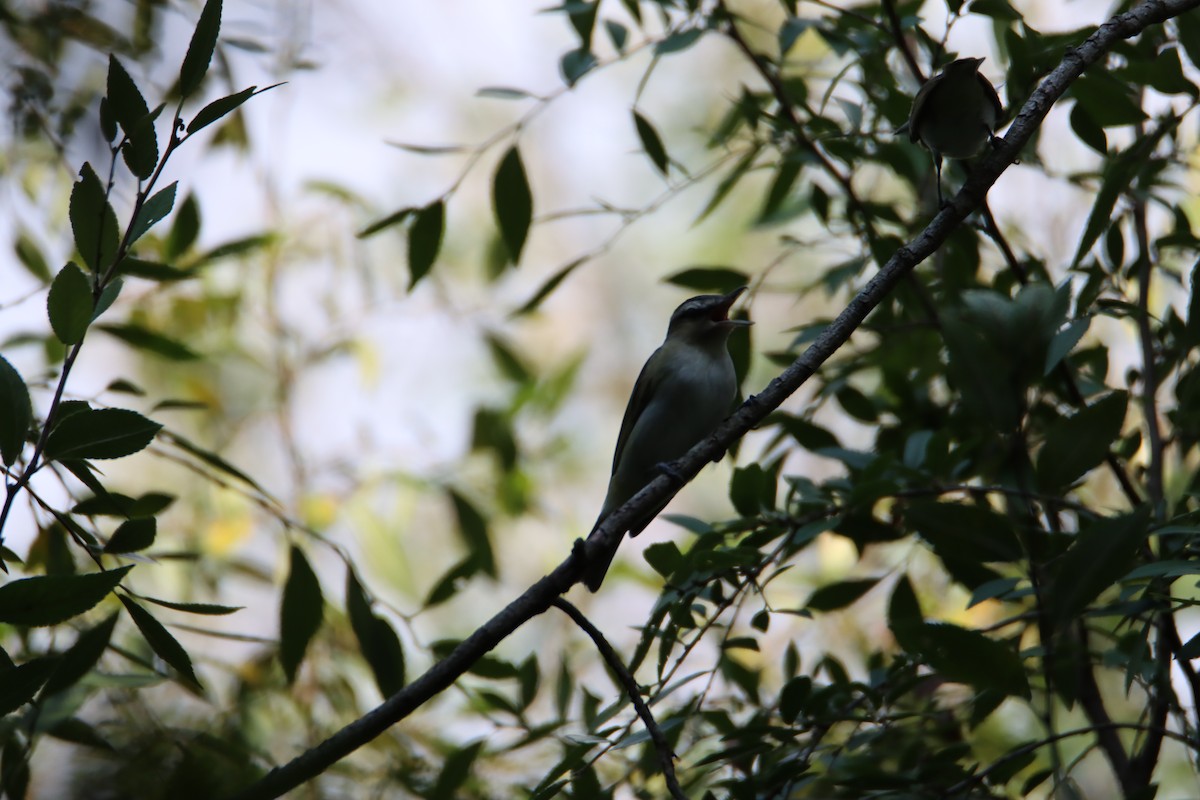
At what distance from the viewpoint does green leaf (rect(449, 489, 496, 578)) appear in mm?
3146

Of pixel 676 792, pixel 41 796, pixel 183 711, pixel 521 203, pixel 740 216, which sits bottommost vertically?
pixel 676 792

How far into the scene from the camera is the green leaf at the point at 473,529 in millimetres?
3146

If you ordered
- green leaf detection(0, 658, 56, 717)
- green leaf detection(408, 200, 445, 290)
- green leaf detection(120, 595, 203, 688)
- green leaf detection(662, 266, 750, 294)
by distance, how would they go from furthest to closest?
green leaf detection(662, 266, 750, 294) < green leaf detection(408, 200, 445, 290) < green leaf detection(120, 595, 203, 688) < green leaf detection(0, 658, 56, 717)

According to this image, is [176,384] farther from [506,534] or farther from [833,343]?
[833,343]

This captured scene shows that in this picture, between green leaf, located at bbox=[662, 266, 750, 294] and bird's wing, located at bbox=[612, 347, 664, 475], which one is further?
bird's wing, located at bbox=[612, 347, 664, 475]

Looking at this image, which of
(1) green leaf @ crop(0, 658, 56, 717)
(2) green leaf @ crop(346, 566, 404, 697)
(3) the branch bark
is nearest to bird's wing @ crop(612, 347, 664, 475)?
(2) green leaf @ crop(346, 566, 404, 697)

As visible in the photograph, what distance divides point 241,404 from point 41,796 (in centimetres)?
360

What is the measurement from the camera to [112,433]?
1594 millimetres

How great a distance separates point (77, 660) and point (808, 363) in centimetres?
126

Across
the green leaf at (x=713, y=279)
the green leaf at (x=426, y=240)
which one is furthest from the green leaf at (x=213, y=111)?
the green leaf at (x=713, y=279)

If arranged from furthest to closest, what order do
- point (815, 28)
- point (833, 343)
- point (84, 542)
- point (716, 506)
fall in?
point (716, 506)
point (815, 28)
point (833, 343)
point (84, 542)

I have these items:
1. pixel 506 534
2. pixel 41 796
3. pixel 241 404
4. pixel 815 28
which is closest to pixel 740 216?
pixel 506 534

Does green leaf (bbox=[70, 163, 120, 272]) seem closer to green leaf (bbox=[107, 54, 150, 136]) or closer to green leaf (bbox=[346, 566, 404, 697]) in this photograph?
green leaf (bbox=[107, 54, 150, 136])

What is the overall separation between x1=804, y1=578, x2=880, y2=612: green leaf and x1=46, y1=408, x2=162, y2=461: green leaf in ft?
5.52
